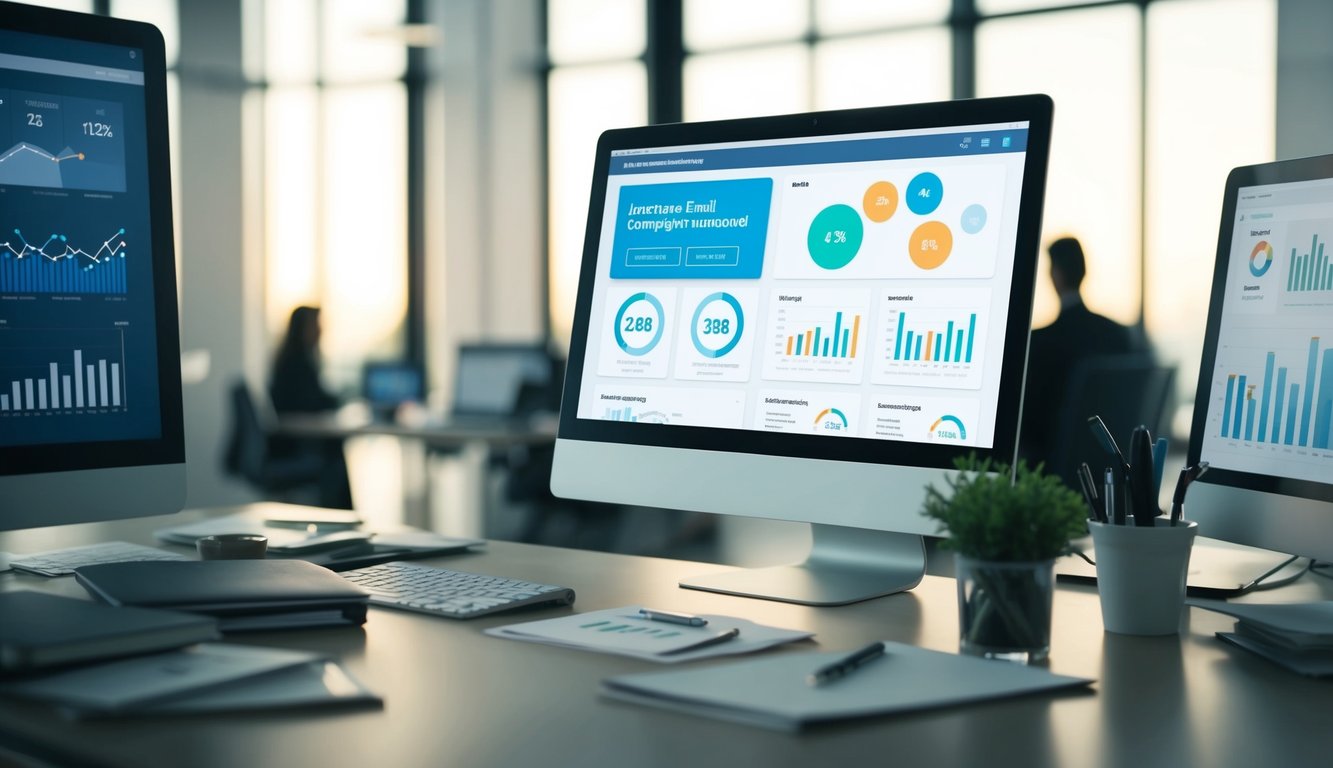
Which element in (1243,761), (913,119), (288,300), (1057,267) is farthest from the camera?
(288,300)

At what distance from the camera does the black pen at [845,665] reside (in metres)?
0.84

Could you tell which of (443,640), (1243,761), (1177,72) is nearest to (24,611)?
(443,640)

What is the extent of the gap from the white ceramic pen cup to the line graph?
108 centimetres

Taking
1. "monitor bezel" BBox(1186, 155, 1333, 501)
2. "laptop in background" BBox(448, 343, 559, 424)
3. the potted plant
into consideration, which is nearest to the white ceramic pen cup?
the potted plant

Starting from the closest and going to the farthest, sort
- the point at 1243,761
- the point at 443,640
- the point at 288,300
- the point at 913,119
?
the point at 1243,761 < the point at 443,640 < the point at 913,119 < the point at 288,300

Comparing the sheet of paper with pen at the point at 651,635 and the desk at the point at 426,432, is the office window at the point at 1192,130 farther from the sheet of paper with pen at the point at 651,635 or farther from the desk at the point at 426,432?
the sheet of paper with pen at the point at 651,635

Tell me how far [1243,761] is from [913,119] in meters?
0.77

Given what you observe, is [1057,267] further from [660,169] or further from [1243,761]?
[1243,761]

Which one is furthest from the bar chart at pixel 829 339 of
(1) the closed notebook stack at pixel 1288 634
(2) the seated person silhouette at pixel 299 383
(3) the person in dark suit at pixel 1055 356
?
(2) the seated person silhouette at pixel 299 383

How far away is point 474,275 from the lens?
24.5 ft

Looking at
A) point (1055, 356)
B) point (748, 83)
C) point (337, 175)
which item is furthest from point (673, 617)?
point (337, 175)

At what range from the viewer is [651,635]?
102 centimetres

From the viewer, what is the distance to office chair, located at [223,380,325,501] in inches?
212

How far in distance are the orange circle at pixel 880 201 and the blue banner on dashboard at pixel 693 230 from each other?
13 cm
